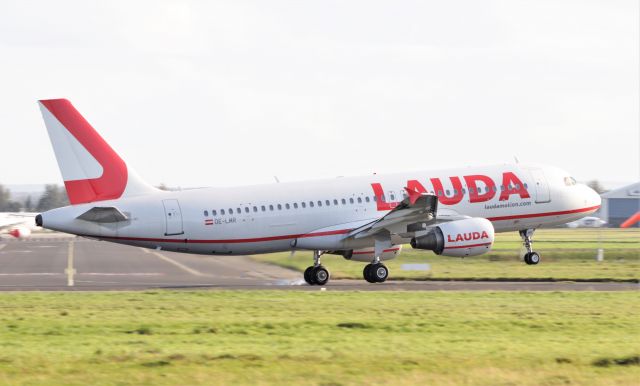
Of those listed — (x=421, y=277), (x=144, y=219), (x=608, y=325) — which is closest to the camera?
(x=608, y=325)

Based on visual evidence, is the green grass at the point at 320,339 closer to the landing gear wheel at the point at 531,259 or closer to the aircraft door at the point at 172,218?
the aircraft door at the point at 172,218

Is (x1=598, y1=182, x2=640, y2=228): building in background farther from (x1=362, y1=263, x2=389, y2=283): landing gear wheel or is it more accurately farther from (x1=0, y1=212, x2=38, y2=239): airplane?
(x1=362, y1=263, x2=389, y2=283): landing gear wheel

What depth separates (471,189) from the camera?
45438 millimetres

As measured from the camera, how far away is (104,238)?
1619 inches

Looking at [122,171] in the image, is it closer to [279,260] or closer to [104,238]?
[104,238]

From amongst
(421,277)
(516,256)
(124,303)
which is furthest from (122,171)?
(516,256)

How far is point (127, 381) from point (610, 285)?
Result: 93.5 feet

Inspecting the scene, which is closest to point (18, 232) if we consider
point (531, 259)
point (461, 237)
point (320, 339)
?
point (531, 259)

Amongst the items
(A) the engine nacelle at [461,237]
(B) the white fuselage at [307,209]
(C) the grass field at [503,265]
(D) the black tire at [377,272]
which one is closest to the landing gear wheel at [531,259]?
(C) the grass field at [503,265]

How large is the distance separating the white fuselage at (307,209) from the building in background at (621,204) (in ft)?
391

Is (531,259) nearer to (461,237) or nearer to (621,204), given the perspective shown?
(461,237)

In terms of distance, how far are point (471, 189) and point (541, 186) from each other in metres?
3.79

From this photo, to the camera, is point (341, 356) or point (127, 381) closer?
point (127, 381)

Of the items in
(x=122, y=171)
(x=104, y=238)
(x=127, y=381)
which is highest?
(x=122, y=171)
